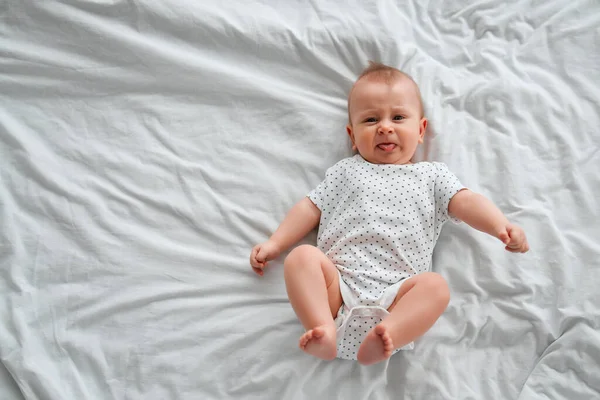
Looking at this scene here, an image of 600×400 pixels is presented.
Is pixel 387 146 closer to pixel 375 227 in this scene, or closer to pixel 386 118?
pixel 386 118

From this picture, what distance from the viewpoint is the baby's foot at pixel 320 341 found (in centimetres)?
101

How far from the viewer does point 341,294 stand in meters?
1.14

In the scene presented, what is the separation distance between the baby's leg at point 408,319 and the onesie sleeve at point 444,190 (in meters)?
0.19

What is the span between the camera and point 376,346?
1.00 m

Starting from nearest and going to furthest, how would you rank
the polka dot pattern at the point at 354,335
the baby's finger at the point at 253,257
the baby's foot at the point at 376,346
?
the baby's foot at the point at 376,346, the polka dot pattern at the point at 354,335, the baby's finger at the point at 253,257

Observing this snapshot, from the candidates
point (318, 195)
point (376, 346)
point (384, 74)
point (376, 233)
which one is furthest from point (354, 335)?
point (384, 74)

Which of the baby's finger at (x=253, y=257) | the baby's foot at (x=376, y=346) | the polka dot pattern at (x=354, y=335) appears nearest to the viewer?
the baby's foot at (x=376, y=346)

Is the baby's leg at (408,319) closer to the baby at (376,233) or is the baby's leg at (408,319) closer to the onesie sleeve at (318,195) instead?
the baby at (376,233)

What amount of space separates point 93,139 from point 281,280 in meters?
0.55

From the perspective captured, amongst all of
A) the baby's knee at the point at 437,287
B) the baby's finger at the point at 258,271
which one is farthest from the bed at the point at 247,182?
the baby's knee at the point at 437,287

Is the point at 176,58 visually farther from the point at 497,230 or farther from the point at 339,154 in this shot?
the point at 497,230

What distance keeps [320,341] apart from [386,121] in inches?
19.8

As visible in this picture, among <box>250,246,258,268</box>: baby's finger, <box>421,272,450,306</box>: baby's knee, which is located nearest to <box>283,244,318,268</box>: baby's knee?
<box>250,246,258,268</box>: baby's finger

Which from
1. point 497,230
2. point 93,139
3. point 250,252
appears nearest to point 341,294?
point 250,252
